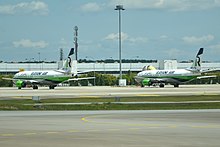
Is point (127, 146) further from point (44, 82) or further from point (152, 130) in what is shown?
point (44, 82)

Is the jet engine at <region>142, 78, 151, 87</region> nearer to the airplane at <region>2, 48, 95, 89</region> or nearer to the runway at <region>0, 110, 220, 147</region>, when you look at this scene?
the airplane at <region>2, 48, 95, 89</region>

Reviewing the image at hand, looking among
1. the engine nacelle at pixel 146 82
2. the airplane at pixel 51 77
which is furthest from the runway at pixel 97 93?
the engine nacelle at pixel 146 82

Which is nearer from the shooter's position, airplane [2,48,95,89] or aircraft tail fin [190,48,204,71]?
airplane [2,48,95,89]

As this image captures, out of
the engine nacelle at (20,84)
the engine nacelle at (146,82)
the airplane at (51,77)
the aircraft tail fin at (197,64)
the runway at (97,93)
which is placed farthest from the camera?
the engine nacelle at (146,82)

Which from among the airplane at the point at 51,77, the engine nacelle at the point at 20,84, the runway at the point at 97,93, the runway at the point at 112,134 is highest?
the airplane at the point at 51,77

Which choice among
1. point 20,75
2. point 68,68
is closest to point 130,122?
point 68,68

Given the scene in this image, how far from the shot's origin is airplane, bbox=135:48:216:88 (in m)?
122

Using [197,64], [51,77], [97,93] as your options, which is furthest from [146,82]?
[97,93]

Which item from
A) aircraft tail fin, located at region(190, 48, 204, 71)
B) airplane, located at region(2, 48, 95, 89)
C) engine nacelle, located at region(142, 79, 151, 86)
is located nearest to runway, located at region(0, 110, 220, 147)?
airplane, located at region(2, 48, 95, 89)

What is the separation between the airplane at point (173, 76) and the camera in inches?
4783

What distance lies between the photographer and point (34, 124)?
1096 inches

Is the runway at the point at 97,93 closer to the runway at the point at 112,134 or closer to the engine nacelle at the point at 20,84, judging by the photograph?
the engine nacelle at the point at 20,84

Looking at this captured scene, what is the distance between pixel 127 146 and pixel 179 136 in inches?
145

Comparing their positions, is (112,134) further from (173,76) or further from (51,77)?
(173,76)
